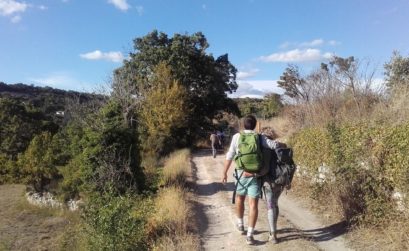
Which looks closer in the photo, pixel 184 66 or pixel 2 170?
pixel 2 170

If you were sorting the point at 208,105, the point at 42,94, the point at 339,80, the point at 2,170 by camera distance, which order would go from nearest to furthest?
1. the point at 339,80
2. the point at 2,170
3. the point at 208,105
4. the point at 42,94

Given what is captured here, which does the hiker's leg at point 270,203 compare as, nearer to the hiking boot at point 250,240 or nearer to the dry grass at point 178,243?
the hiking boot at point 250,240

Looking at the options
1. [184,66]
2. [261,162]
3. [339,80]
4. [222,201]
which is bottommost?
[222,201]

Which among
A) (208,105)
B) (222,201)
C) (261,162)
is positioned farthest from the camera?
(208,105)

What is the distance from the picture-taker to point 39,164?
19812mm

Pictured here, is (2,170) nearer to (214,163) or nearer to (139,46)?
(214,163)

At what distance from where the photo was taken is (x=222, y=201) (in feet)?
41.6

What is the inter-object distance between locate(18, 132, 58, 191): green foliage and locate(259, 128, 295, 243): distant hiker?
14037 millimetres

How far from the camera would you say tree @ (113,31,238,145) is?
122 ft

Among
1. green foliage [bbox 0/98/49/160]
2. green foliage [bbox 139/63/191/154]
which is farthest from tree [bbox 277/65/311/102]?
green foliage [bbox 0/98/49/160]

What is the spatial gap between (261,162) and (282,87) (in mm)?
22085

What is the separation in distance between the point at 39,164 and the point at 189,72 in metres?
19.8

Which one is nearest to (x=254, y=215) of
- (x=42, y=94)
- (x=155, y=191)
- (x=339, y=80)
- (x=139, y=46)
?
(x=155, y=191)

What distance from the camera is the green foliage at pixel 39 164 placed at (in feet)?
64.7
